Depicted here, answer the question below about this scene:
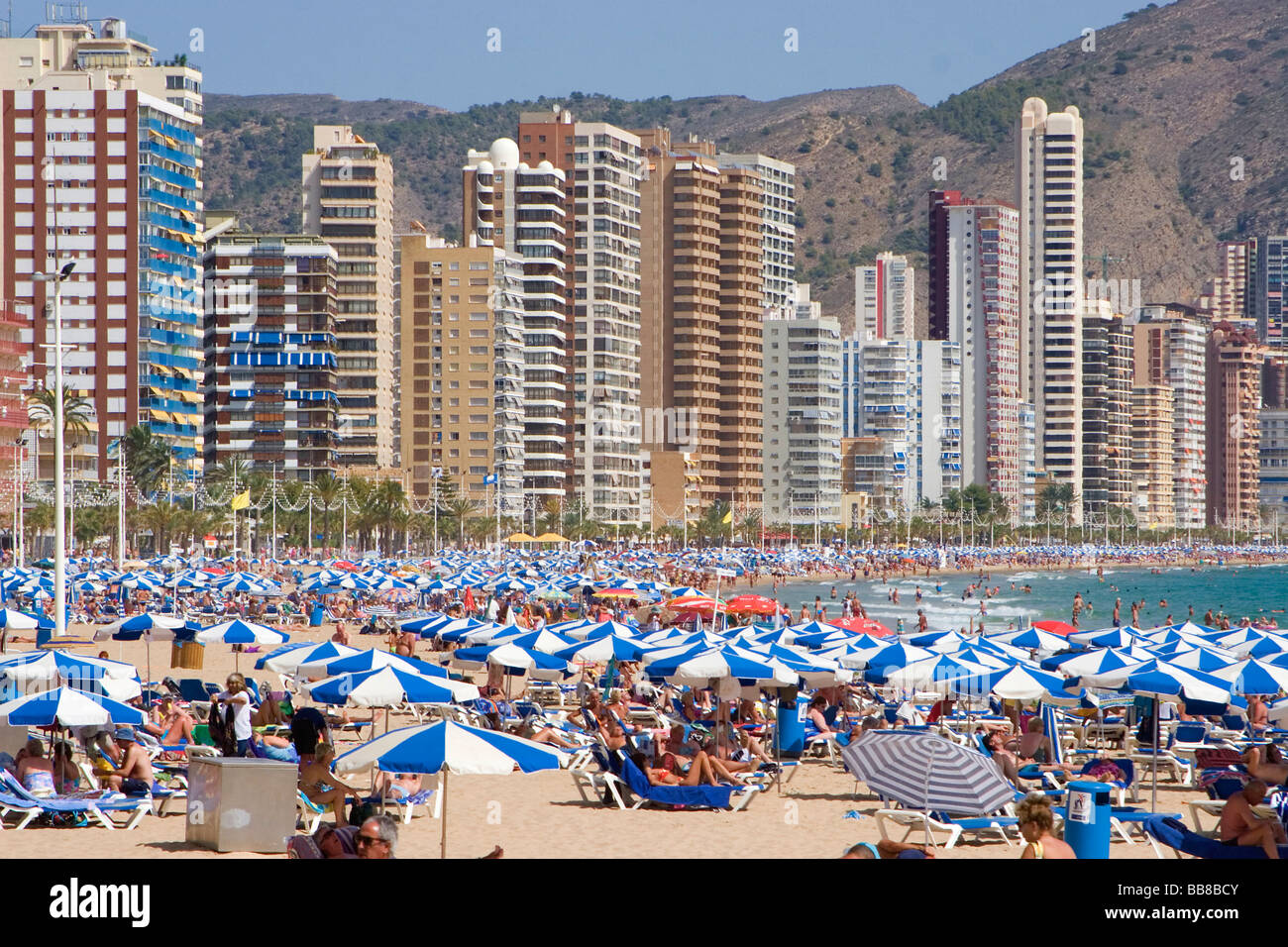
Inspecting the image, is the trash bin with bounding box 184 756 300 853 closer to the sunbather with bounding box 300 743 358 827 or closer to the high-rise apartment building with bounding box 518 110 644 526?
the sunbather with bounding box 300 743 358 827

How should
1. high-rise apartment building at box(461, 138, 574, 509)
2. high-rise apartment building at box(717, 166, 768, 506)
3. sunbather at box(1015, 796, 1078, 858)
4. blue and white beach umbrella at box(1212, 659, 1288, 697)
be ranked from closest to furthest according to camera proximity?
Answer: sunbather at box(1015, 796, 1078, 858) → blue and white beach umbrella at box(1212, 659, 1288, 697) → high-rise apartment building at box(461, 138, 574, 509) → high-rise apartment building at box(717, 166, 768, 506)

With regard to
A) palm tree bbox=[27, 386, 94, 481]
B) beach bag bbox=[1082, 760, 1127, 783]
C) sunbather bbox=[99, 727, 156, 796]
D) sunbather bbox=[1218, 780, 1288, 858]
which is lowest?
beach bag bbox=[1082, 760, 1127, 783]

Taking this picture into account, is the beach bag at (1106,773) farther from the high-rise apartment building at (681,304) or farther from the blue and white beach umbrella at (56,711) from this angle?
the high-rise apartment building at (681,304)

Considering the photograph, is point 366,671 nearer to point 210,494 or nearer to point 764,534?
point 210,494

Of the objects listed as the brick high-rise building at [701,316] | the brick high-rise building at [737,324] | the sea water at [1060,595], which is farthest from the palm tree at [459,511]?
the brick high-rise building at [737,324]

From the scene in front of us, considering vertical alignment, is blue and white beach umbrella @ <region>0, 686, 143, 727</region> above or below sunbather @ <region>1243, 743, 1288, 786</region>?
above

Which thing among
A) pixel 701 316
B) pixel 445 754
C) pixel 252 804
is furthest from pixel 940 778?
pixel 701 316

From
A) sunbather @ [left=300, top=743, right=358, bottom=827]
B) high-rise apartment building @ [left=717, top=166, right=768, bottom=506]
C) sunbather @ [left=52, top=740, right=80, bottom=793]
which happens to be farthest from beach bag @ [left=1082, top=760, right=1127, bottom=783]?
high-rise apartment building @ [left=717, top=166, right=768, bottom=506]
